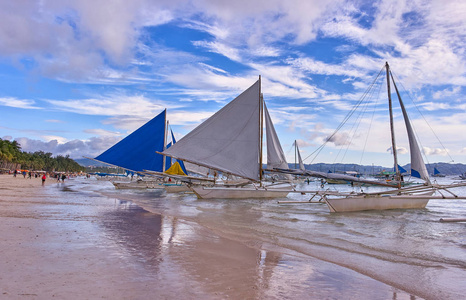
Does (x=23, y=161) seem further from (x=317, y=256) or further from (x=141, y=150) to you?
(x=317, y=256)

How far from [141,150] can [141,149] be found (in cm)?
11

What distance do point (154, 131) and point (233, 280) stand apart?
3002 cm

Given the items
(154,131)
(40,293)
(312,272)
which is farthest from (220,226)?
(154,131)

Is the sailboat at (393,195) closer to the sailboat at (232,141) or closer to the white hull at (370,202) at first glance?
the white hull at (370,202)

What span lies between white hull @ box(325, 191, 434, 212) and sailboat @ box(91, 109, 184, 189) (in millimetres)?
18542

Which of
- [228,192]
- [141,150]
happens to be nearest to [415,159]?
[228,192]

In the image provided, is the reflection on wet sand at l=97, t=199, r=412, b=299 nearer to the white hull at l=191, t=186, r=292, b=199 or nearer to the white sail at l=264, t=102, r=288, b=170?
the white hull at l=191, t=186, r=292, b=199

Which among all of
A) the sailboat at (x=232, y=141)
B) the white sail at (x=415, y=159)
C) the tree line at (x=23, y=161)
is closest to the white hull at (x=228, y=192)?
the sailboat at (x=232, y=141)

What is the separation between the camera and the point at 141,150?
32250 mm

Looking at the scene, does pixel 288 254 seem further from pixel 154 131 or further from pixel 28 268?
pixel 154 131

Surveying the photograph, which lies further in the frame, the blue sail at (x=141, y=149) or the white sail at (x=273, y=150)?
the blue sail at (x=141, y=149)

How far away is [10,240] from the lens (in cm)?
697

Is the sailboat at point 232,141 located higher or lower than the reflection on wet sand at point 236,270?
higher

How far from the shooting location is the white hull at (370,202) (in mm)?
16750
